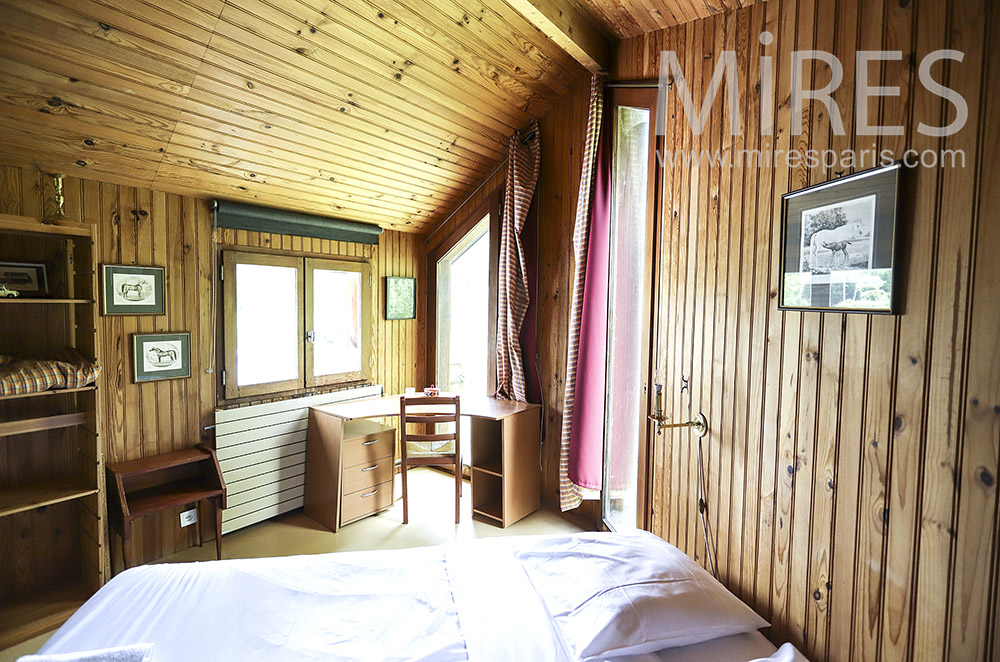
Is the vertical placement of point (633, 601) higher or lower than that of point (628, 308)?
lower

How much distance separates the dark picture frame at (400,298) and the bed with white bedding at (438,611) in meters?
2.45

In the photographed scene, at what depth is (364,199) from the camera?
3.34 metres

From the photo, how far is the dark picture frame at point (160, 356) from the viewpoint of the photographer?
252 centimetres

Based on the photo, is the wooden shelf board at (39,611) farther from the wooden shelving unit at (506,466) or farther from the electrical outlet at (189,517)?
the wooden shelving unit at (506,466)

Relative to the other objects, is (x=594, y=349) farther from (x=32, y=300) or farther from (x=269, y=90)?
(x=32, y=300)

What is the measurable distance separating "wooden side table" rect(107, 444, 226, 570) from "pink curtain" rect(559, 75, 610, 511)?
199 cm

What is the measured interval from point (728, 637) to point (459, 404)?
6.81 ft

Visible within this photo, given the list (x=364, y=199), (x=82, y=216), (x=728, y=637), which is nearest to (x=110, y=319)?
(x=82, y=216)

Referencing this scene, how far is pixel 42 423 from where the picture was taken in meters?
2.07

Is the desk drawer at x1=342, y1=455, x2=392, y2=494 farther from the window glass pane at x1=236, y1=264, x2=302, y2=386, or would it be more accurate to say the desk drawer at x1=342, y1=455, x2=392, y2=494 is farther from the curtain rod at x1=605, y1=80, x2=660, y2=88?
the curtain rod at x1=605, y1=80, x2=660, y2=88

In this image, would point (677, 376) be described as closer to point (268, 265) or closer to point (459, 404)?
point (459, 404)

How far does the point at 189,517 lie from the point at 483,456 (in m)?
1.73

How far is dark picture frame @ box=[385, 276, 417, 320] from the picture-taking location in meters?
3.87

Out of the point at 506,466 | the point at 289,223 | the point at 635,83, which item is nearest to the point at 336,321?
the point at 289,223
